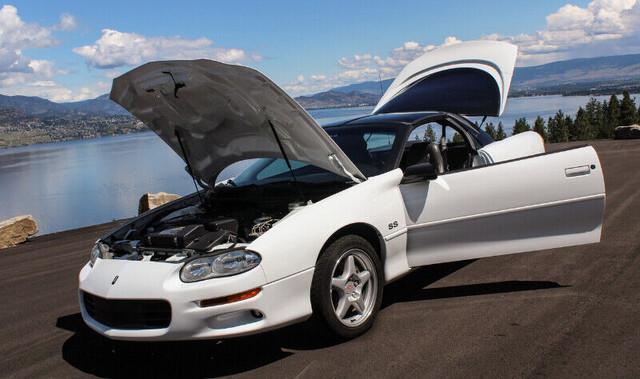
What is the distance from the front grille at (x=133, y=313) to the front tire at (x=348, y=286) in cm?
91

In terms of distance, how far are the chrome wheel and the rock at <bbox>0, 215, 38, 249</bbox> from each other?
7528mm

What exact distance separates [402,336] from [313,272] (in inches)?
30.7

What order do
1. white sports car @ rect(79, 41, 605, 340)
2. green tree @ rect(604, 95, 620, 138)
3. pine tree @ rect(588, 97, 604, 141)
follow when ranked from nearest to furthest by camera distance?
1. white sports car @ rect(79, 41, 605, 340)
2. green tree @ rect(604, 95, 620, 138)
3. pine tree @ rect(588, 97, 604, 141)

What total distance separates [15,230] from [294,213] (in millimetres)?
7470

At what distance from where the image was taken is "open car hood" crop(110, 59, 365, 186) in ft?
11.2

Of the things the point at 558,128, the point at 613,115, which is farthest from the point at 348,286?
the point at 558,128

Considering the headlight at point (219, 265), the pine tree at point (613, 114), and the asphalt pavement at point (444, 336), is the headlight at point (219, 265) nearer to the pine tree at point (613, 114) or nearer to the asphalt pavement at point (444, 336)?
the asphalt pavement at point (444, 336)

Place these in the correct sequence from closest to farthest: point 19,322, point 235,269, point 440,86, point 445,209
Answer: point 235,269 → point 445,209 → point 19,322 → point 440,86

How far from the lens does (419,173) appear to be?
12.8 feet

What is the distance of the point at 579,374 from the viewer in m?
2.74

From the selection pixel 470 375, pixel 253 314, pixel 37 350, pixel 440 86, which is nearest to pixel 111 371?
pixel 37 350

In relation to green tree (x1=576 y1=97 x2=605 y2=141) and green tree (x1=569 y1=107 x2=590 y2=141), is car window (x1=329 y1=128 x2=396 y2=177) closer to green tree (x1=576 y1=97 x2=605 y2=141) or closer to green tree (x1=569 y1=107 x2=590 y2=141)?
green tree (x1=576 y1=97 x2=605 y2=141)

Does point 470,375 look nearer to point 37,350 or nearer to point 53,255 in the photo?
Result: point 37,350

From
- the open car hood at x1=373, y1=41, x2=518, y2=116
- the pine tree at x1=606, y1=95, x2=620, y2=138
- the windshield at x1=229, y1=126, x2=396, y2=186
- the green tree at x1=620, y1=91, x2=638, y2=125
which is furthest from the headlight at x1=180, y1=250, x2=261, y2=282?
the pine tree at x1=606, y1=95, x2=620, y2=138
